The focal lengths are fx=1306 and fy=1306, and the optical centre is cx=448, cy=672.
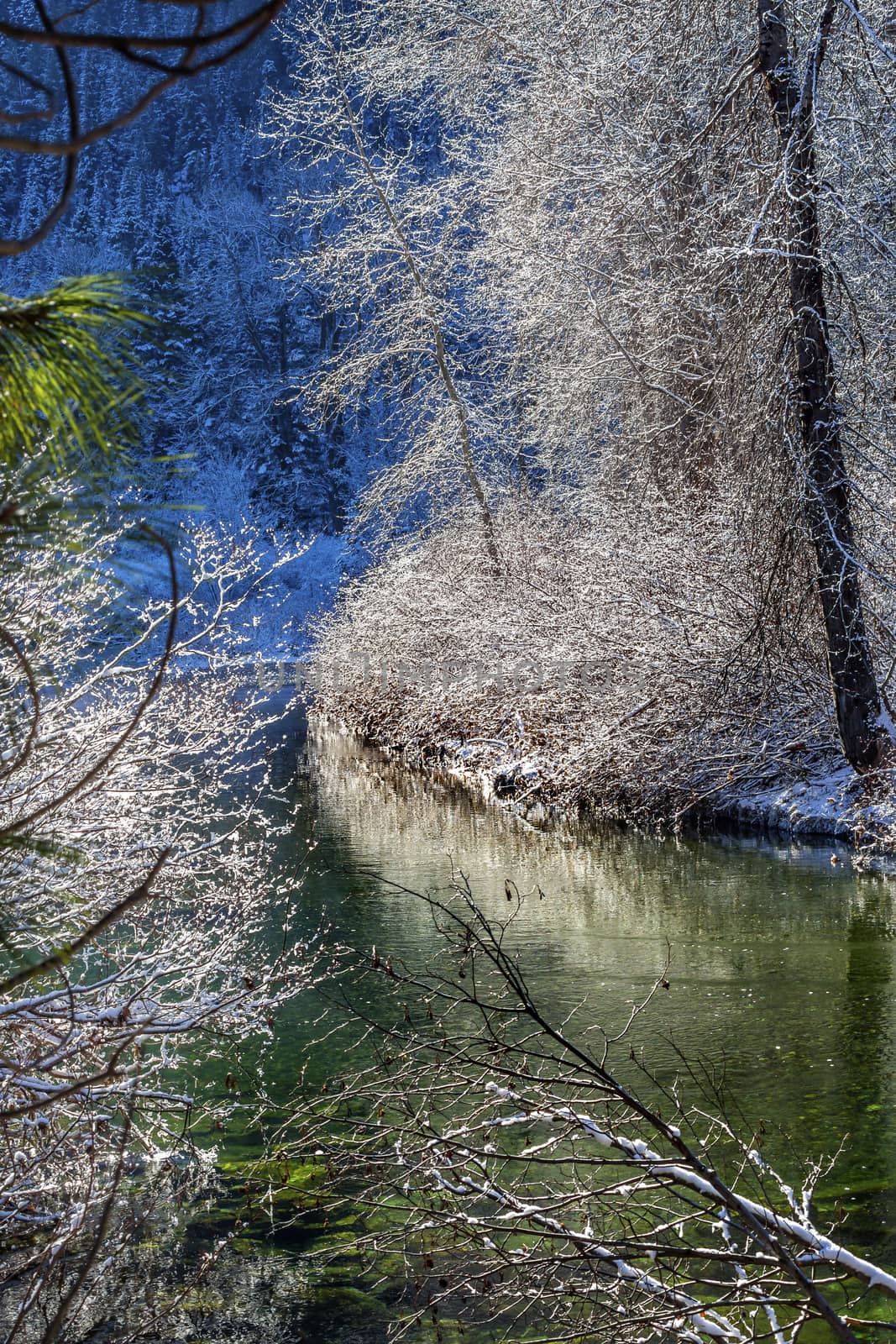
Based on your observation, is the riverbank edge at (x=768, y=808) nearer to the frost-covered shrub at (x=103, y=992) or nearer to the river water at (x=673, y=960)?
the river water at (x=673, y=960)

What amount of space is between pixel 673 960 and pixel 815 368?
5172 mm

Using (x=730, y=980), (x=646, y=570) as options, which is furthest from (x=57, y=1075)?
(x=646, y=570)

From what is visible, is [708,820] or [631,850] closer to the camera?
[631,850]

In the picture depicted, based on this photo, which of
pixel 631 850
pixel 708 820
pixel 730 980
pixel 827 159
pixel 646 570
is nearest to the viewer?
pixel 730 980

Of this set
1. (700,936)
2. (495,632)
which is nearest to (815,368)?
(700,936)

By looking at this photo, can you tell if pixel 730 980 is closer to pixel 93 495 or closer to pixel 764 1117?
pixel 764 1117

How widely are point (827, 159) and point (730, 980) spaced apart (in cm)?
649

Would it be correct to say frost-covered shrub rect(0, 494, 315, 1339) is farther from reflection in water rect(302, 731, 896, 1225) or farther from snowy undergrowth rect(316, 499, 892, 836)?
snowy undergrowth rect(316, 499, 892, 836)

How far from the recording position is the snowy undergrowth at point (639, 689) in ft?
40.0

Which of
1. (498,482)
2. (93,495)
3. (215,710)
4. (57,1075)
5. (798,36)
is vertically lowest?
(57,1075)

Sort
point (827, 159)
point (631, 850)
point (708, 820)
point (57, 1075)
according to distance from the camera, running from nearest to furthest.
Answer: point (57, 1075) < point (827, 159) < point (631, 850) < point (708, 820)

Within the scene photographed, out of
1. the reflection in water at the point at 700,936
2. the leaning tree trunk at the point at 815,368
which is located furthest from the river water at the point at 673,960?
the leaning tree trunk at the point at 815,368

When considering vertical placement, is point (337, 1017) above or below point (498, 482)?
below

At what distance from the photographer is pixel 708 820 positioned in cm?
1255
